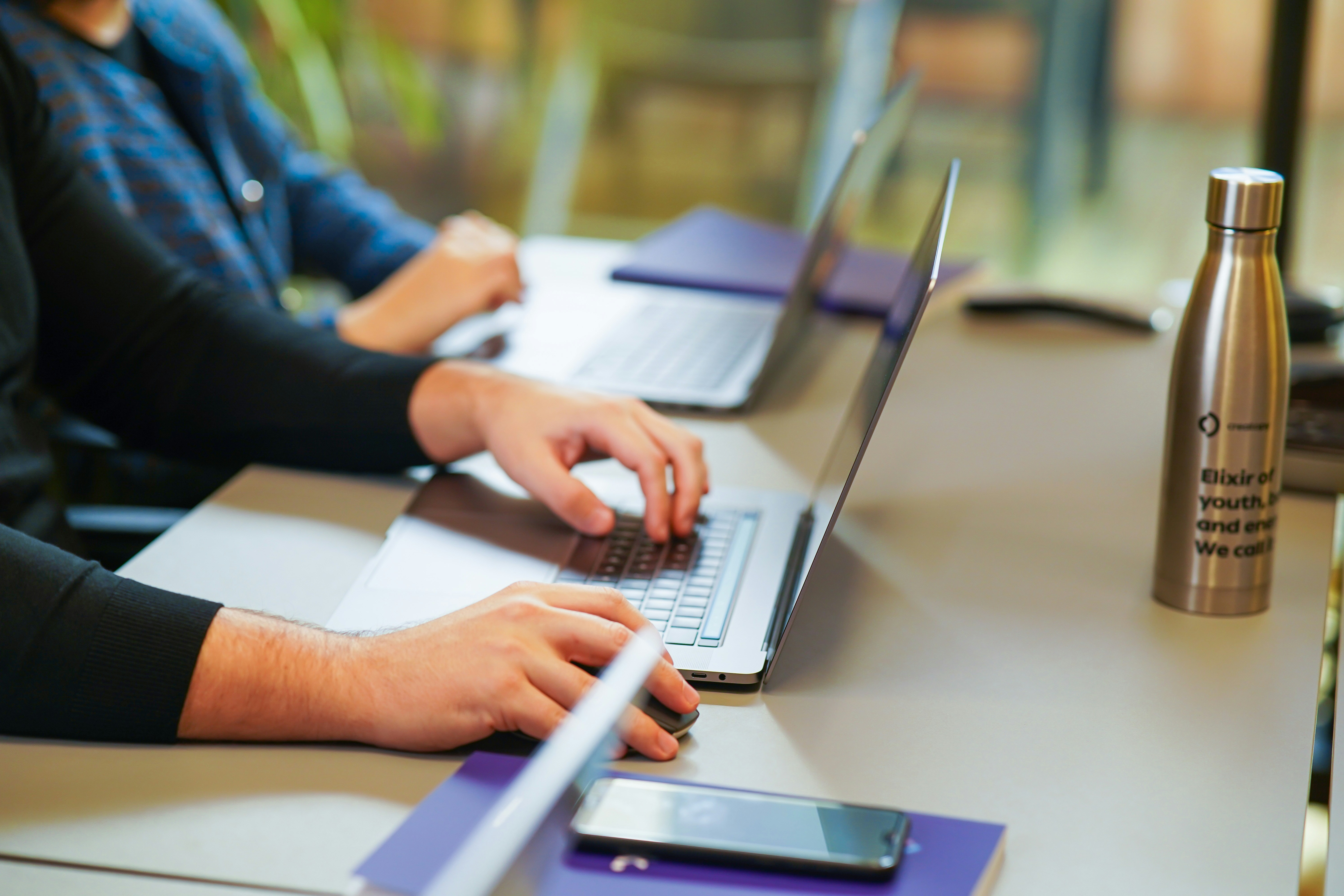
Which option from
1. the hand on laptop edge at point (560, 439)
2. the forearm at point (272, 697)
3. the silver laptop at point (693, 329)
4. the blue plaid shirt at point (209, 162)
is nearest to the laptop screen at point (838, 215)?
the silver laptop at point (693, 329)

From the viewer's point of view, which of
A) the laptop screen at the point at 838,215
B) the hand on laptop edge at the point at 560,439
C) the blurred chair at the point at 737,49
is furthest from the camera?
the blurred chair at the point at 737,49

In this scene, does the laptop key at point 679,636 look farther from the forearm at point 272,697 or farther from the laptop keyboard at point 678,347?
the laptop keyboard at point 678,347

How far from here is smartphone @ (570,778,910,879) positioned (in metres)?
0.54

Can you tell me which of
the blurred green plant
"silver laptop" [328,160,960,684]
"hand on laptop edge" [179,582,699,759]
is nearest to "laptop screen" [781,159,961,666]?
"silver laptop" [328,160,960,684]

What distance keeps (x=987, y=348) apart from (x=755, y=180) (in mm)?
2832

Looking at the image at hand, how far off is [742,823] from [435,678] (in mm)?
172

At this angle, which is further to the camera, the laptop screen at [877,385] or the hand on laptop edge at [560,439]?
the hand on laptop edge at [560,439]

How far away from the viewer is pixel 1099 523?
94 cm

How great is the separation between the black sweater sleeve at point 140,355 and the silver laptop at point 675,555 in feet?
0.35

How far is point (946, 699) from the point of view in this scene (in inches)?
27.7

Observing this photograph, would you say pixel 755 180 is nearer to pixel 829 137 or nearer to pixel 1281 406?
pixel 829 137

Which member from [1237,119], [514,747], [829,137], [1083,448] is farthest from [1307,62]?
[1237,119]

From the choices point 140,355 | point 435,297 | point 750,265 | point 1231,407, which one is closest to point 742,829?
point 1231,407

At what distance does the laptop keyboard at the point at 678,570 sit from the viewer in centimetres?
76
